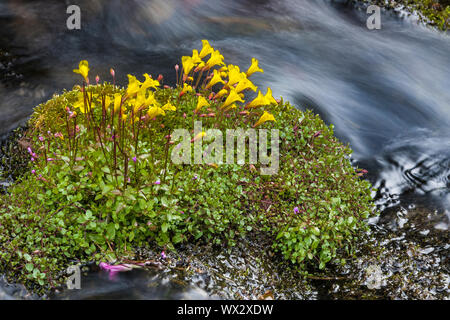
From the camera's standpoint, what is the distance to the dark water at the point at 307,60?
5584mm

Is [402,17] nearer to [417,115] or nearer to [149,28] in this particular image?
[417,115]

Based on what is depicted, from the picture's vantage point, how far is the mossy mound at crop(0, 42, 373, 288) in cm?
340

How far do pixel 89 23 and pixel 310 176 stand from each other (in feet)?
17.4

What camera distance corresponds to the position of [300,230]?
375cm

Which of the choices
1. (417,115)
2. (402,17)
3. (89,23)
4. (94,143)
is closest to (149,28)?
(89,23)

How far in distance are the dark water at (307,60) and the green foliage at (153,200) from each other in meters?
1.01

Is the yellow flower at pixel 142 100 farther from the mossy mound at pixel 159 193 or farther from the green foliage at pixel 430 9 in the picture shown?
the green foliage at pixel 430 9
